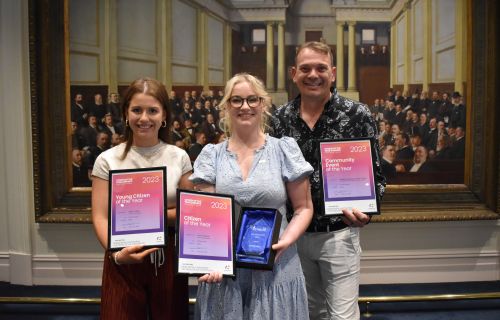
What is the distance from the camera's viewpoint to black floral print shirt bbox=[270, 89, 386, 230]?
249 centimetres

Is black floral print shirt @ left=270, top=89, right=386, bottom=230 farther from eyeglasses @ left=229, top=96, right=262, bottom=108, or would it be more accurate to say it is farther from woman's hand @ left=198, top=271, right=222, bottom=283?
woman's hand @ left=198, top=271, right=222, bottom=283

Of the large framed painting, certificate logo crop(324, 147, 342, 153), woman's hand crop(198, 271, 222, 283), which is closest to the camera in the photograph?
woman's hand crop(198, 271, 222, 283)

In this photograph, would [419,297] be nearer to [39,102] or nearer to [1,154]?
[39,102]

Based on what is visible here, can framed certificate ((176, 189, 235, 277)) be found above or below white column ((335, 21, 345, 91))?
below

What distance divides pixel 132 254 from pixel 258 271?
0.56 meters

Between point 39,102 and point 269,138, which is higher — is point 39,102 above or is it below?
above

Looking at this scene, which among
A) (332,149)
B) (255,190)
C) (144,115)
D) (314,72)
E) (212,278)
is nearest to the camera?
(212,278)

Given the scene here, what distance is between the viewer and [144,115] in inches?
85.8

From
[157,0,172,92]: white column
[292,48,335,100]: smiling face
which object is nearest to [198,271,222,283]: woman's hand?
[292,48,335,100]: smiling face

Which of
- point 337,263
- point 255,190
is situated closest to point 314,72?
point 255,190

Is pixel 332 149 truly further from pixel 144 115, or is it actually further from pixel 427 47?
pixel 427 47

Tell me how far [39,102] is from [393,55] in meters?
3.35

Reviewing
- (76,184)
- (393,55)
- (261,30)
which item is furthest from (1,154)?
(393,55)

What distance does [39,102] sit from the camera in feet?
14.1
